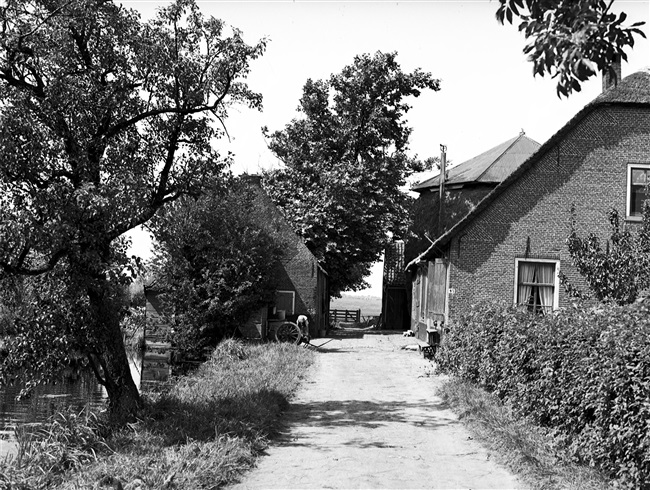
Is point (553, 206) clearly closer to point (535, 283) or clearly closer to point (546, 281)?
point (546, 281)

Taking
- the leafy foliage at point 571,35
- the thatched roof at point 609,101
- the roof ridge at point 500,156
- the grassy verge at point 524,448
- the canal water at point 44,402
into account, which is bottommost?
the canal water at point 44,402

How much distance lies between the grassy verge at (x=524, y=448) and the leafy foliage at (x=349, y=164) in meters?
23.6

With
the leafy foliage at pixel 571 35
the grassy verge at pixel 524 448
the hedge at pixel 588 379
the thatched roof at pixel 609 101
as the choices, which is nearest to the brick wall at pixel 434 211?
the thatched roof at pixel 609 101

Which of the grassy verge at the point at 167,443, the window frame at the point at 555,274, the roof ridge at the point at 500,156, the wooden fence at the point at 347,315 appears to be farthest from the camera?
the wooden fence at the point at 347,315

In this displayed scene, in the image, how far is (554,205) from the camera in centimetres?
2208

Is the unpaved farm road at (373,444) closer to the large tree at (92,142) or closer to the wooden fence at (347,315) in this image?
the large tree at (92,142)

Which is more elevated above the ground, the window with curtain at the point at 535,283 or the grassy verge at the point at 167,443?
the window with curtain at the point at 535,283

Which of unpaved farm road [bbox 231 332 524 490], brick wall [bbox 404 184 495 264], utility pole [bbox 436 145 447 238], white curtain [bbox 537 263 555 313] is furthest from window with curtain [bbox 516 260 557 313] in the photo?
utility pole [bbox 436 145 447 238]

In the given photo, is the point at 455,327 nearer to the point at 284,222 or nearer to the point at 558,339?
the point at 558,339

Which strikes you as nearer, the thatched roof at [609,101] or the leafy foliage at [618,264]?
the leafy foliage at [618,264]

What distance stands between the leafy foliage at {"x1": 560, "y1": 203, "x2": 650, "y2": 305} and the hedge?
5.58 metres

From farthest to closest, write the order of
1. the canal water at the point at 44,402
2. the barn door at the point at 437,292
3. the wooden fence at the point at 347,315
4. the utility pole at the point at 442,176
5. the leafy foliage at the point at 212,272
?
the wooden fence at the point at 347,315 < the utility pole at the point at 442,176 < the leafy foliage at the point at 212,272 < the barn door at the point at 437,292 < the canal water at the point at 44,402

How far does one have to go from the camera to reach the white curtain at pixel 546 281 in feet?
72.3

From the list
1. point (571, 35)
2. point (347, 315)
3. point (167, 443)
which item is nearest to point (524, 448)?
A: point (167, 443)
